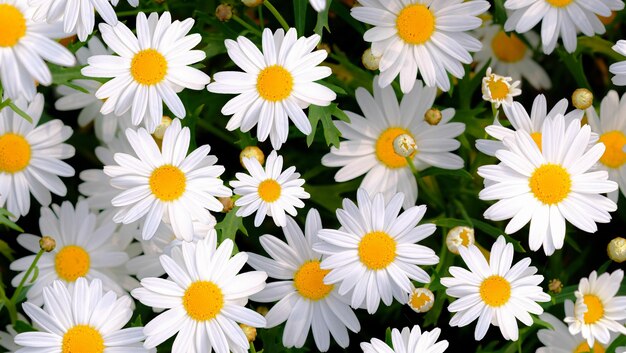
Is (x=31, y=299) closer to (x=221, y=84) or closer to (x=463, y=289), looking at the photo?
(x=221, y=84)

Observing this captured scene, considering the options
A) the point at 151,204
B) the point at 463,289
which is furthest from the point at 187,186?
the point at 463,289

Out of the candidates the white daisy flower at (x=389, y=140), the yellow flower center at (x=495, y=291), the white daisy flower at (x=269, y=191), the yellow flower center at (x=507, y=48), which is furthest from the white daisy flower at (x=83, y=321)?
the yellow flower center at (x=507, y=48)

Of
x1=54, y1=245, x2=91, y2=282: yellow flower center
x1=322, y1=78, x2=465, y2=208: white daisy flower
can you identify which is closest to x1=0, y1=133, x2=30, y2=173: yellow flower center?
x1=54, y1=245, x2=91, y2=282: yellow flower center

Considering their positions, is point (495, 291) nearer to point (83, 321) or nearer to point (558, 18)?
point (558, 18)

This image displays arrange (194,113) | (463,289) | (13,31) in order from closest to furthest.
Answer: (13,31)
(463,289)
(194,113)

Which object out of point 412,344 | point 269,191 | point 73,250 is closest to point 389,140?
point 269,191

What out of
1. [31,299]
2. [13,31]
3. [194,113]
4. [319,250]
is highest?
[13,31]
